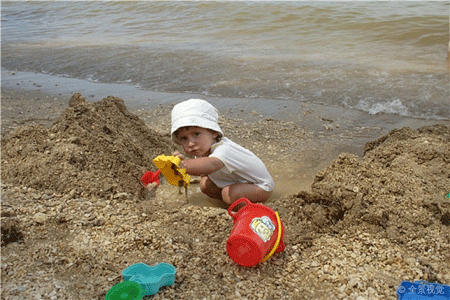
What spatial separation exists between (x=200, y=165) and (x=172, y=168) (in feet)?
0.64

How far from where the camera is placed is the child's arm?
2.72 metres

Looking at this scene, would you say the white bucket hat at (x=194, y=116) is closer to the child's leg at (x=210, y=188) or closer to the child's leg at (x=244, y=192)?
the child's leg at (x=244, y=192)

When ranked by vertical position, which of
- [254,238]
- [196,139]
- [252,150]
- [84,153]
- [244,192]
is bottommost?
[252,150]

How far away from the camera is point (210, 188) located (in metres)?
3.45

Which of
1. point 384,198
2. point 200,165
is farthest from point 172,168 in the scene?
point 384,198

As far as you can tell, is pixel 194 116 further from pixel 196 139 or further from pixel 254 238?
pixel 254 238

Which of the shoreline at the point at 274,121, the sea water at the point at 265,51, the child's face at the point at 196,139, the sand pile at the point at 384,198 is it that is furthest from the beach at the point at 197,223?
the sea water at the point at 265,51

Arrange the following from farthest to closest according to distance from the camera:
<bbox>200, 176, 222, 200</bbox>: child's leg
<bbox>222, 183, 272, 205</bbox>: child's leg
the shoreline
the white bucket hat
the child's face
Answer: the shoreline → <bbox>200, 176, 222, 200</bbox>: child's leg → <bbox>222, 183, 272, 205</bbox>: child's leg → the child's face → the white bucket hat

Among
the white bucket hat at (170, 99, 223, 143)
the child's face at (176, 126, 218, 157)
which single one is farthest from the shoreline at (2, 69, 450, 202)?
the white bucket hat at (170, 99, 223, 143)

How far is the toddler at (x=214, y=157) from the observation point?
2.82 metres

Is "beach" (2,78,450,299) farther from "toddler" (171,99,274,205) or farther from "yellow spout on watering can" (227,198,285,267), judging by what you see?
"toddler" (171,99,274,205)

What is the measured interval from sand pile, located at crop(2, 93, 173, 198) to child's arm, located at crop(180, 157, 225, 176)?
62 cm

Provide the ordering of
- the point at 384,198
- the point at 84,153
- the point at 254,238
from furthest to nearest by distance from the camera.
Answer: the point at 84,153
the point at 384,198
the point at 254,238

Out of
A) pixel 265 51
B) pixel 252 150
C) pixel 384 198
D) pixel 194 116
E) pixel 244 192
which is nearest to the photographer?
pixel 384 198
